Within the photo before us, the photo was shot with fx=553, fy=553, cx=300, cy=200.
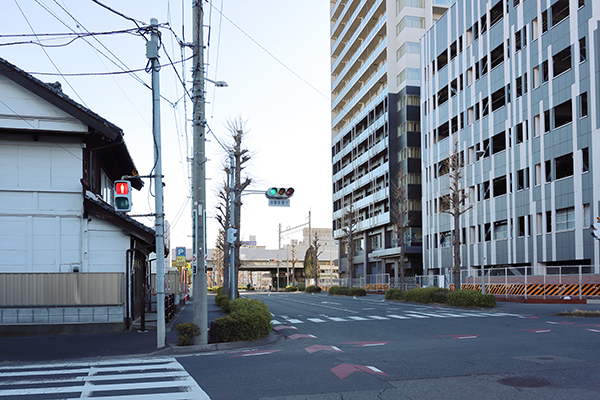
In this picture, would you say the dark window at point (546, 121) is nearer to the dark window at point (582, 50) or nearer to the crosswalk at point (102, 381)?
the dark window at point (582, 50)

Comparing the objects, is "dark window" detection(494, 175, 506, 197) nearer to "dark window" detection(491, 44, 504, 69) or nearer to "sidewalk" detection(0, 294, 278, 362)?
"dark window" detection(491, 44, 504, 69)

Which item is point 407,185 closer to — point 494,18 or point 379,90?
point 379,90

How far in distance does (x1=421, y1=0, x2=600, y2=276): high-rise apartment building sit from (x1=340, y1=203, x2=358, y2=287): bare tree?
8610mm

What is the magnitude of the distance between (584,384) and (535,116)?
38178 millimetres

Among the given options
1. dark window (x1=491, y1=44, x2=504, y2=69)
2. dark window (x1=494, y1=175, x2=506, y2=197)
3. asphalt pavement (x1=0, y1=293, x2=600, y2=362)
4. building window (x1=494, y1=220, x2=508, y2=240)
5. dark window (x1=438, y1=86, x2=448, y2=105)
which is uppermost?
dark window (x1=491, y1=44, x2=504, y2=69)

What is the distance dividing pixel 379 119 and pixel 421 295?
40.3 metres

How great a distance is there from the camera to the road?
28.3 feet

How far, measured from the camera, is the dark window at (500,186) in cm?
4818

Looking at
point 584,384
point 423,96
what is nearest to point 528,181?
point 423,96

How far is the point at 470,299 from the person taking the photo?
101 ft

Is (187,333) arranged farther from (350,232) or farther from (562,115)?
(350,232)

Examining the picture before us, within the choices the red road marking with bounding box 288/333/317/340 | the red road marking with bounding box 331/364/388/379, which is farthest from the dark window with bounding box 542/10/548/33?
the red road marking with bounding box 331/364/388/379

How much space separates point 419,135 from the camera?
67312mm

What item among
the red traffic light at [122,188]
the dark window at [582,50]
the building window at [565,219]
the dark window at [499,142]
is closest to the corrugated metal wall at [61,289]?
the red traffic light at [122,188]
